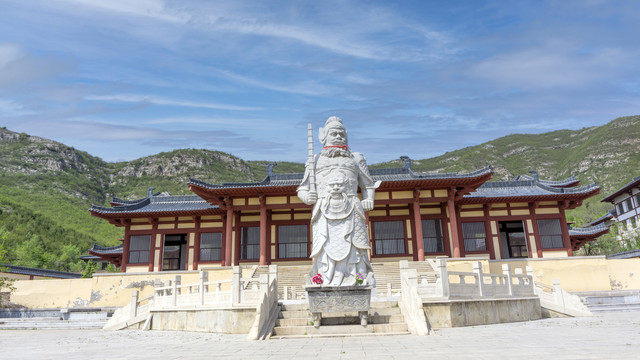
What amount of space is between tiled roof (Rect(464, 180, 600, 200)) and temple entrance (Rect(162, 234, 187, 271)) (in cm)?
1661

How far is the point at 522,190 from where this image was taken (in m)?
23.0

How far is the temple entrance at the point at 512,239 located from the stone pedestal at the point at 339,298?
16459mm

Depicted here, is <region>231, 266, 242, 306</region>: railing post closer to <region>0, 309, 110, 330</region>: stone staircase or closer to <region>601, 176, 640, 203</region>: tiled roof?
<region>0, 309, 110, 330</region>: stone staircase

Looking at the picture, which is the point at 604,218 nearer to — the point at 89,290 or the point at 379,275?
the point at 379,275

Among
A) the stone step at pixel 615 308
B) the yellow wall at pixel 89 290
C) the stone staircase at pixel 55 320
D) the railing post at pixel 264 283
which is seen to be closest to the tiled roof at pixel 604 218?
the stone step at pixel 615 308

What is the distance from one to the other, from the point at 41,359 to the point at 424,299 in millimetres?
7876

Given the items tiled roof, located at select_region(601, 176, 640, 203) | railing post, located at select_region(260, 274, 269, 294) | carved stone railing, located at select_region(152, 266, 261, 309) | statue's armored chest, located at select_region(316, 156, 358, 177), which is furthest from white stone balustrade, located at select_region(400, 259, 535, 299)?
tiled roof, located at select_region(601, 176, 640, 203)

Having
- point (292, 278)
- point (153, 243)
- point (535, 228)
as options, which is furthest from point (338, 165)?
point (535, 228)

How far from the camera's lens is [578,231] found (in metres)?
25.5

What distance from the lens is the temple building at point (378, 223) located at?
65.6 feet

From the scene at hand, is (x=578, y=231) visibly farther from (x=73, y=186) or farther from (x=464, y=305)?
(x=73, y=186)

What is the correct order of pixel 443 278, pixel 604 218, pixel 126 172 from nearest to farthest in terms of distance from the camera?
1. pixel 443 278
2. pixel 604 218
3. pixel 126 172

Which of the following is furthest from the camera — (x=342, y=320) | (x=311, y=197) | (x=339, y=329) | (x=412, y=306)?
(x=311, y=197)

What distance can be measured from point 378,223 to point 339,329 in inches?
533
